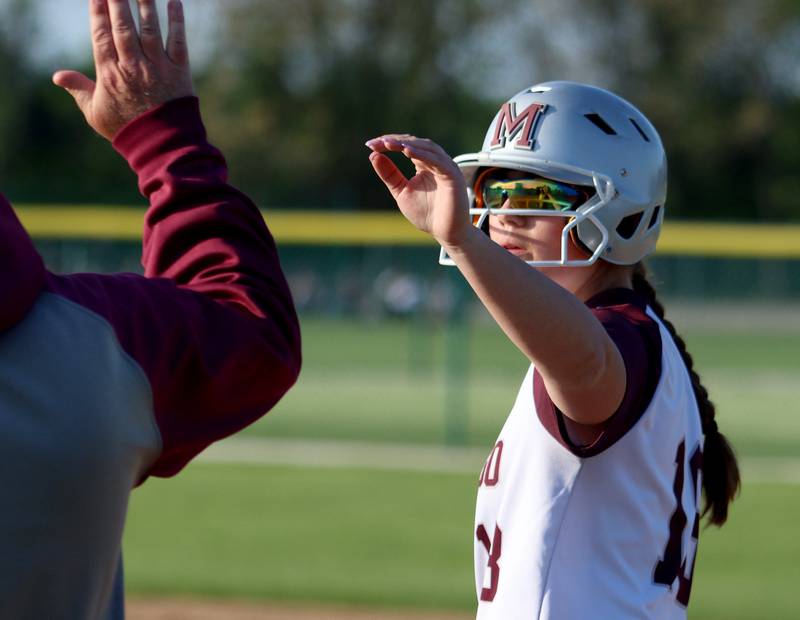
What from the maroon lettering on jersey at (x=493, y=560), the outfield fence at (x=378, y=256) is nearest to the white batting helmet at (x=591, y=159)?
the maroon lettering on jersey at (x=493, y=560)

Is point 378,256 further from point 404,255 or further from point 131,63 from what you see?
point 131,63

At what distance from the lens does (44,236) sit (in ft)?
44.3

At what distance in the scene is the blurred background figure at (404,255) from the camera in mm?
8445

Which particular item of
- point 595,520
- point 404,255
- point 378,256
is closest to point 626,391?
point 595,520

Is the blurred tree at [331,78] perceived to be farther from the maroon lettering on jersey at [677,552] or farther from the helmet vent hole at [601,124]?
the maroon lettering on jersey at [677,552]

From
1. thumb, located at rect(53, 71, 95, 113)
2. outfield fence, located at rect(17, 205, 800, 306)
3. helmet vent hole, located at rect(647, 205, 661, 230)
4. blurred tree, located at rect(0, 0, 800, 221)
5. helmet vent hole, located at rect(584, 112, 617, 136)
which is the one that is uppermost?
thumb, located at rect(53, 71, 95, 113)

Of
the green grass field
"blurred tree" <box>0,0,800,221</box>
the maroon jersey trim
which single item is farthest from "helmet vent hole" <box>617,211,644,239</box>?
"blurred tree" <box>0,0,800,221</box>

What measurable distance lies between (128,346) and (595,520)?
1.23 meters

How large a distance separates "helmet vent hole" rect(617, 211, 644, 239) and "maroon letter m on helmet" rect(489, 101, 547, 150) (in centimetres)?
24

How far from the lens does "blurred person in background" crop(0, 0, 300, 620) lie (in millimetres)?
1461

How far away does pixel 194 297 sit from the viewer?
1648 millimetres

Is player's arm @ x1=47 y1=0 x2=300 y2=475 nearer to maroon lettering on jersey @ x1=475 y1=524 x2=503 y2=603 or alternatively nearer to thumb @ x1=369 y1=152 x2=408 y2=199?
thumb @ x1=369 y1=152 x2=408 y2=199

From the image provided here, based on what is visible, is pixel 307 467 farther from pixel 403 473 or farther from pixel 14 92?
pixel 14 92

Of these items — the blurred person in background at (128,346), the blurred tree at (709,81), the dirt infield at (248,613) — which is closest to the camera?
the blurred person in background at (128,346)
